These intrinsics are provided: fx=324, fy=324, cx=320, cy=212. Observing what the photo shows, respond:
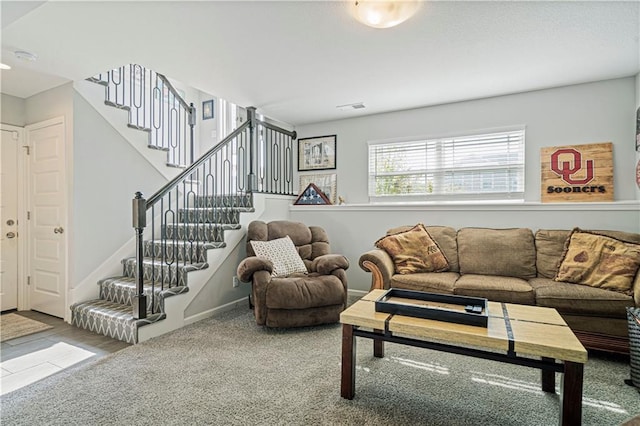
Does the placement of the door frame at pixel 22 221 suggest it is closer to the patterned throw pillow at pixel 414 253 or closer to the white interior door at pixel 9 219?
the white interior door at pixel 9 219

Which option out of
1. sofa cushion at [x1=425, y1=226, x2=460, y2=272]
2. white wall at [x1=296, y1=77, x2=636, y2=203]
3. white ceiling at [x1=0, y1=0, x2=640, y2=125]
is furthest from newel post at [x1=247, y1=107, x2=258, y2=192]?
sofa cushion at [x1=425, y1=226, x2=460, y2=272]

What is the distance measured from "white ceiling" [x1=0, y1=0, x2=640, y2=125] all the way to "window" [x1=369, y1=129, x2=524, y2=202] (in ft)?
2.05

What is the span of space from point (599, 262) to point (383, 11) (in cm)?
260

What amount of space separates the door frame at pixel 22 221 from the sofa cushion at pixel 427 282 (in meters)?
4.15

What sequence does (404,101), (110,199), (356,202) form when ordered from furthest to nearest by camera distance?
(356,202) < (404,101) < (110,199)

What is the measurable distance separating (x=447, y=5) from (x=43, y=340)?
417 centimetres

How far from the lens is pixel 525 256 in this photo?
3166mm

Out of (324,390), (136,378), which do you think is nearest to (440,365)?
(324,390)

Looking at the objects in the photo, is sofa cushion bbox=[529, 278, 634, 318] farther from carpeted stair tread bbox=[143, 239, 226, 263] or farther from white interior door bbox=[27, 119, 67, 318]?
white interior door bbox=[27, 119, 67, 318]

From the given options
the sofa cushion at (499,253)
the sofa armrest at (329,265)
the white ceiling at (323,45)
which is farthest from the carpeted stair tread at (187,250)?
the sofa cushion at (499,253)

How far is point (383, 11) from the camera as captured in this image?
208 centimetres

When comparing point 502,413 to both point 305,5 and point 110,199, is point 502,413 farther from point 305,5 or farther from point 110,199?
point 110,199

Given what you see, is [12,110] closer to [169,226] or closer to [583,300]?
[169,226]

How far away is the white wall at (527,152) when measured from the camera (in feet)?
10.6
